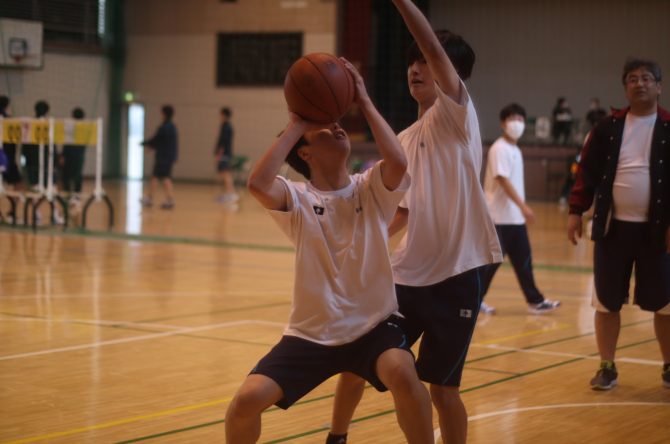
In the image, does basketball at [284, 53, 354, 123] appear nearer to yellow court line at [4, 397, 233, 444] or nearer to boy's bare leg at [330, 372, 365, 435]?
boy's bare leg at [330, 372, 365, 435]

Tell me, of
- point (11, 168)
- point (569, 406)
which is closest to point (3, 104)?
point (11, 168)

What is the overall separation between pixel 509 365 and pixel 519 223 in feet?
8.09

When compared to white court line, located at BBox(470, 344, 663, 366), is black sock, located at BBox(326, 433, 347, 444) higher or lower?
higher

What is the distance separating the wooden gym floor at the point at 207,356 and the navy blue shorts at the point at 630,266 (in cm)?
52

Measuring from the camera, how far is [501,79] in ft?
91.6

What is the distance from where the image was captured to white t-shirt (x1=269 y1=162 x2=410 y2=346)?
11.7ft

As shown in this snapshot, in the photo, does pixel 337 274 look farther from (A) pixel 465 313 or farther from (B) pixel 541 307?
(B) pixel 541 307

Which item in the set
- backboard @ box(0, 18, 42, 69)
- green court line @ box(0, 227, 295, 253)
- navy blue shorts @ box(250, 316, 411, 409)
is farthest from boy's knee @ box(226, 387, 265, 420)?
backboard @ box(0, 18, 42, 69)

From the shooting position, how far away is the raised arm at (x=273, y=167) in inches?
138

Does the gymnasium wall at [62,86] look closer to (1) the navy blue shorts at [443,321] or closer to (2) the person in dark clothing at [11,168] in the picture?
(2) the person in dark clothing at [11,168]

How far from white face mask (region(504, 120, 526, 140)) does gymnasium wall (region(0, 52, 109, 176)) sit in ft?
45.3

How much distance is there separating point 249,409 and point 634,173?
10.1 ft

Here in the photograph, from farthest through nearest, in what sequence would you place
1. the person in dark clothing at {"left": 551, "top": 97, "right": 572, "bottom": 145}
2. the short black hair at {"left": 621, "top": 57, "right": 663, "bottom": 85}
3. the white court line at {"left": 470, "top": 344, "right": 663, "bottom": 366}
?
the person in dark clothing at {"left": 551, "top": 97, "right": 572, "bottom": 145}
the white court line at {"left": 470, "top": 344, "right": 663, "bottom": 366}
the short black hair at {"left": 621, "top": 57, "right": 663, "bottom": 85}

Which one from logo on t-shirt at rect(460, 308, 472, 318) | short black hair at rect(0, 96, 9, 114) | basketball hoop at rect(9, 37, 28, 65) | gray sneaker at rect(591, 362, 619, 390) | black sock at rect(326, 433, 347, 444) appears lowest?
gray sneaker at rect(591, 362, 619, 390)
